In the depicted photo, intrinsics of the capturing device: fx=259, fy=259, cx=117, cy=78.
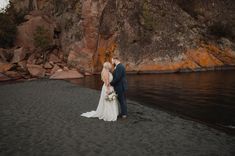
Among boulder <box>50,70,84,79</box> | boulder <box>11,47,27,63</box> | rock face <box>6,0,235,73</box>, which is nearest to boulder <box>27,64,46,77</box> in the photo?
boulder <box>11,47,27,63</box>

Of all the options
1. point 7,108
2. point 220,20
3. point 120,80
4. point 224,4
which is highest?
point 224,4

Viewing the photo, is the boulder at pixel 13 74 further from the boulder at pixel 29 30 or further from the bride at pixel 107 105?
the bride at pixel 107 105

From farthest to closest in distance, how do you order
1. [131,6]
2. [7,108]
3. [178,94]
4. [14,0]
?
[14,0], [131,6], [178,94], [7,108]

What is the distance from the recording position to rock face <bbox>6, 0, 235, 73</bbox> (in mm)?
49031

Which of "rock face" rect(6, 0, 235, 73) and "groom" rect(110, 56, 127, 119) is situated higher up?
"rock face" rect(6, 0, 235, 73)

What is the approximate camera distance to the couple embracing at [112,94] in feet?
43.1

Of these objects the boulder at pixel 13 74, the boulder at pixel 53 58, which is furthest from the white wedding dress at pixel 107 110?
the boulder at pixel 53 58

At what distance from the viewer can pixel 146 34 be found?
52.8m

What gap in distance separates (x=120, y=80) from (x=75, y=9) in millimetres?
48470

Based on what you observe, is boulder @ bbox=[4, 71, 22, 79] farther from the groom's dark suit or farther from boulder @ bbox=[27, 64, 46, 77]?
the groom's dark suit

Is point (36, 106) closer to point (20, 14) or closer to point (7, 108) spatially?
point (7, 108)

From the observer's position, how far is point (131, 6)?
55.2 meters

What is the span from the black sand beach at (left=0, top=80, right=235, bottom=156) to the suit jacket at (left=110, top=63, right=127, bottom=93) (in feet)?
5.63

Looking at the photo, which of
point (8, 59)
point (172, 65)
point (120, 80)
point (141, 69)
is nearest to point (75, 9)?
point (8, 59)
